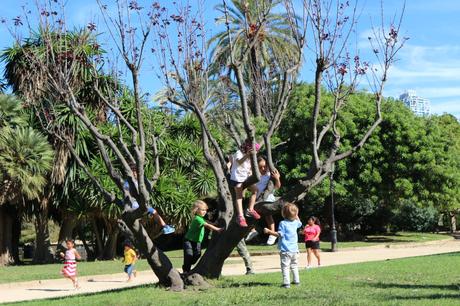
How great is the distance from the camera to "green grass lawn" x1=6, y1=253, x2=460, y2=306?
8.42 metres

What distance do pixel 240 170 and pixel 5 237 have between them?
18.2 m

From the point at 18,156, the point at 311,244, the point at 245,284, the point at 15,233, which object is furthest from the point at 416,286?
the point at 15,233

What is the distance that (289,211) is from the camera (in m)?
9.80

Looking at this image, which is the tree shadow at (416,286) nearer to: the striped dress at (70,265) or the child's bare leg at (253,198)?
A: the child's bare leg at (253,198)

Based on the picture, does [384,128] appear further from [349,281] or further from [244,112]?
[244,112]

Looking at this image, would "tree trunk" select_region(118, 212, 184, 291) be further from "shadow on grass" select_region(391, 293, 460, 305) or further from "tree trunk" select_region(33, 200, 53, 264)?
"tree trunk" select_region(33, 200, 53, 264)

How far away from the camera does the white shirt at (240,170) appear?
32.1 feet

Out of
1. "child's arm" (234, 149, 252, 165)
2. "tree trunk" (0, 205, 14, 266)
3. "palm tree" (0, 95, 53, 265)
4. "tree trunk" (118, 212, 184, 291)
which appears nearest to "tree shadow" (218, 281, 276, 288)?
"tree trunk" (118, 212, 184, 291)

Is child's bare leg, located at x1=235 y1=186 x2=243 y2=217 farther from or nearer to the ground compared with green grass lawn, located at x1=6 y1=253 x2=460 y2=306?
farther from the ground

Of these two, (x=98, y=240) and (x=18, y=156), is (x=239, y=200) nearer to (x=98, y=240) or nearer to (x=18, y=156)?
(x=18, y=156)

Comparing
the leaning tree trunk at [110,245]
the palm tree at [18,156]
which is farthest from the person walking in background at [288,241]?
the leaning tree trunk at [110,245]

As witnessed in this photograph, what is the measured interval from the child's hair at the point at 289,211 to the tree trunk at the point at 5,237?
58.8 feet

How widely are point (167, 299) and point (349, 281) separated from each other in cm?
361

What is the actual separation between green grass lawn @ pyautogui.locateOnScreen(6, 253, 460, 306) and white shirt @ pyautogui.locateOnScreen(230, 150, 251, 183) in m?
1.73
